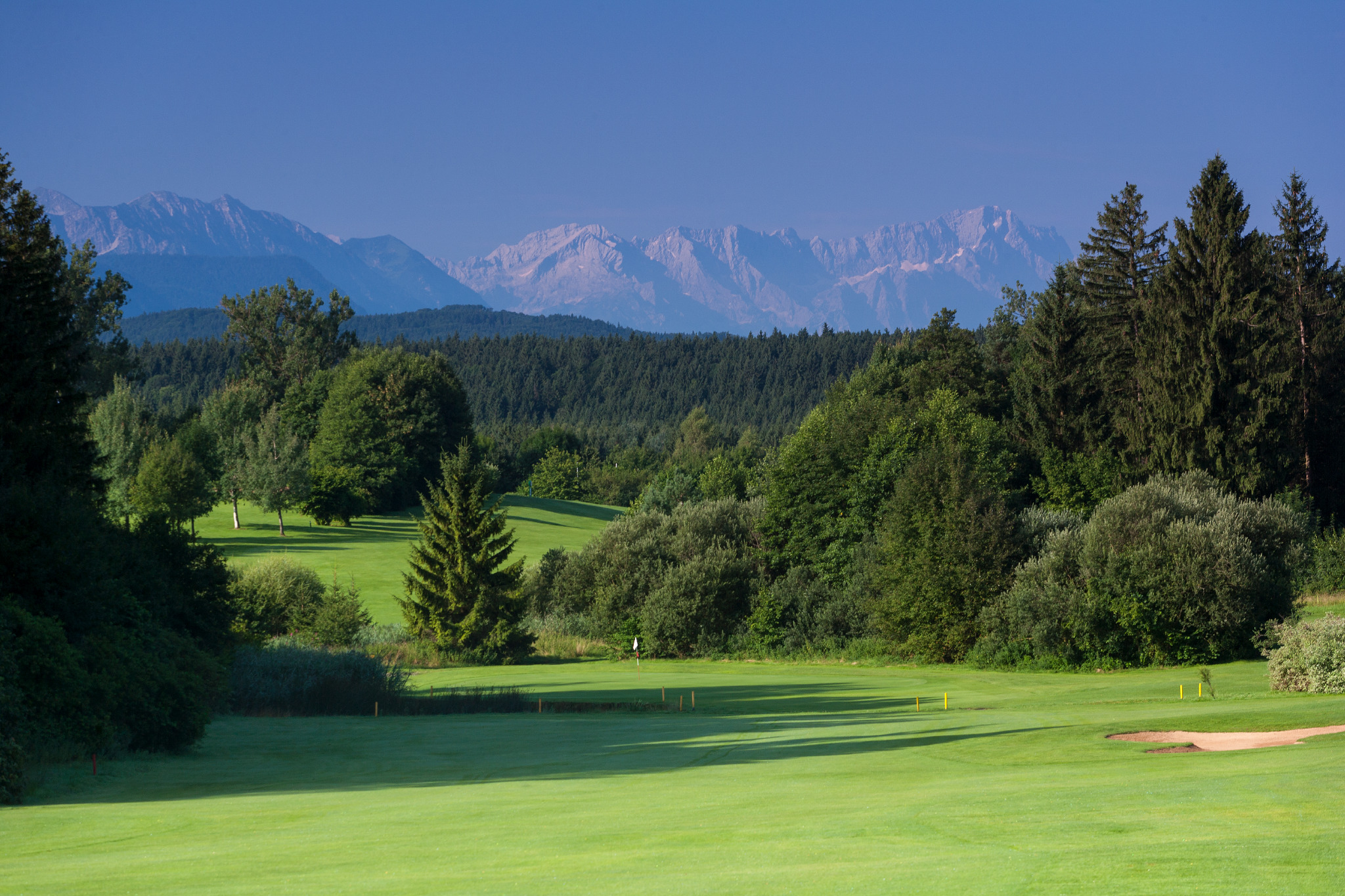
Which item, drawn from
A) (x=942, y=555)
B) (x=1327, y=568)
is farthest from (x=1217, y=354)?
(x=942, y=555)

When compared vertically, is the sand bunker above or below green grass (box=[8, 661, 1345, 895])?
below

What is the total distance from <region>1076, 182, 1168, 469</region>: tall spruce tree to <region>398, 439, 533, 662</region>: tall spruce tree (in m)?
34.2

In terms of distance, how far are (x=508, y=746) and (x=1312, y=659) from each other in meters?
18.5

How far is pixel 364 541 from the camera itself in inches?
3472

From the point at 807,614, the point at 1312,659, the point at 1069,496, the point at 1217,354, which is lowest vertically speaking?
the point at 1312,659

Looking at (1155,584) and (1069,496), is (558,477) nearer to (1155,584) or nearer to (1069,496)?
(1069,496)

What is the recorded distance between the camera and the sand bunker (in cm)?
1759

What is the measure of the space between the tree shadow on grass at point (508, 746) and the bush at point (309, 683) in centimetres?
231

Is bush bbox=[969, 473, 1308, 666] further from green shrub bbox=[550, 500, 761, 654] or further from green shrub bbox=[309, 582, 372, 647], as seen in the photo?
green shrub bbox=[309, 582, 372, 647]

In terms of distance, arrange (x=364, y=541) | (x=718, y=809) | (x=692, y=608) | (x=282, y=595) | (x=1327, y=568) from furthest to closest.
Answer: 1. (x=364, y=541)
2. (x=692, y=608)
3. (x=282, y=595)
4. (x=1327, y=568)
5. (x=718, y=809)

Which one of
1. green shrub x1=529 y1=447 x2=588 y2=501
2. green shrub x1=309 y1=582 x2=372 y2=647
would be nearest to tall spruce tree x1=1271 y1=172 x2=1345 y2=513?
green shrub x1=309 y1=582 x2=372 y2=647

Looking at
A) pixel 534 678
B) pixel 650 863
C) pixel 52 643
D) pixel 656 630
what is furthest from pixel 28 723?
pixel 656 630

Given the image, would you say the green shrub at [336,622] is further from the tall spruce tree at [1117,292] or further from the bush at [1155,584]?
the tall spruce tree at [1117,292]

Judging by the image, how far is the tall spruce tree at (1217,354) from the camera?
176 ft
